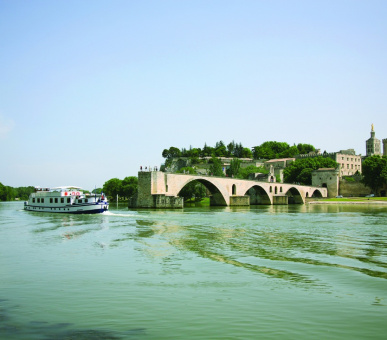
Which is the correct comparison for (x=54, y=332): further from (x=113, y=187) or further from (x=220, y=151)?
(x=220, y=151)

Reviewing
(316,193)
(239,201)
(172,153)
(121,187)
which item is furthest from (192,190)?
(172,153)

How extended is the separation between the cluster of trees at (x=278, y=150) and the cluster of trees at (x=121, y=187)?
227ft

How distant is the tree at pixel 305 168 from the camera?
110 meters

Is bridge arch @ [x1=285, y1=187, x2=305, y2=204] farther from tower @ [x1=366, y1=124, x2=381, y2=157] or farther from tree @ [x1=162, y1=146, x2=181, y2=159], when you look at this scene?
tree @ [x1=162, y1=146, x2=181, y2=159]

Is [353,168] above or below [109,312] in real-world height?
above

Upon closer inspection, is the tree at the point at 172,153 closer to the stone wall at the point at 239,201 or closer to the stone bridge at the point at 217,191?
the stone bridge at the point at 217,191

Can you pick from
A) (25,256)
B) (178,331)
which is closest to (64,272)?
(25,256)

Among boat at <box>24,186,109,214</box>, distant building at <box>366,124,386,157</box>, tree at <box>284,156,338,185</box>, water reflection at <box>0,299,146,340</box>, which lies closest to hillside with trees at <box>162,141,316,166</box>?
distant building at <box>366,124,386,157</box>

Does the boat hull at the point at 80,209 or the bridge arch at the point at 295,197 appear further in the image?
the bridge arch at the point at 295,197

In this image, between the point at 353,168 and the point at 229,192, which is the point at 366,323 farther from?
the point at 353,168

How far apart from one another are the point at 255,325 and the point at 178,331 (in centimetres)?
136

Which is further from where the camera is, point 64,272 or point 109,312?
point 64,272

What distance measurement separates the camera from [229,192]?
7181 centimetres

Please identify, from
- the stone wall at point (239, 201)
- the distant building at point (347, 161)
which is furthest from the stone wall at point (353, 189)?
the stone wall at point (239, 201)
